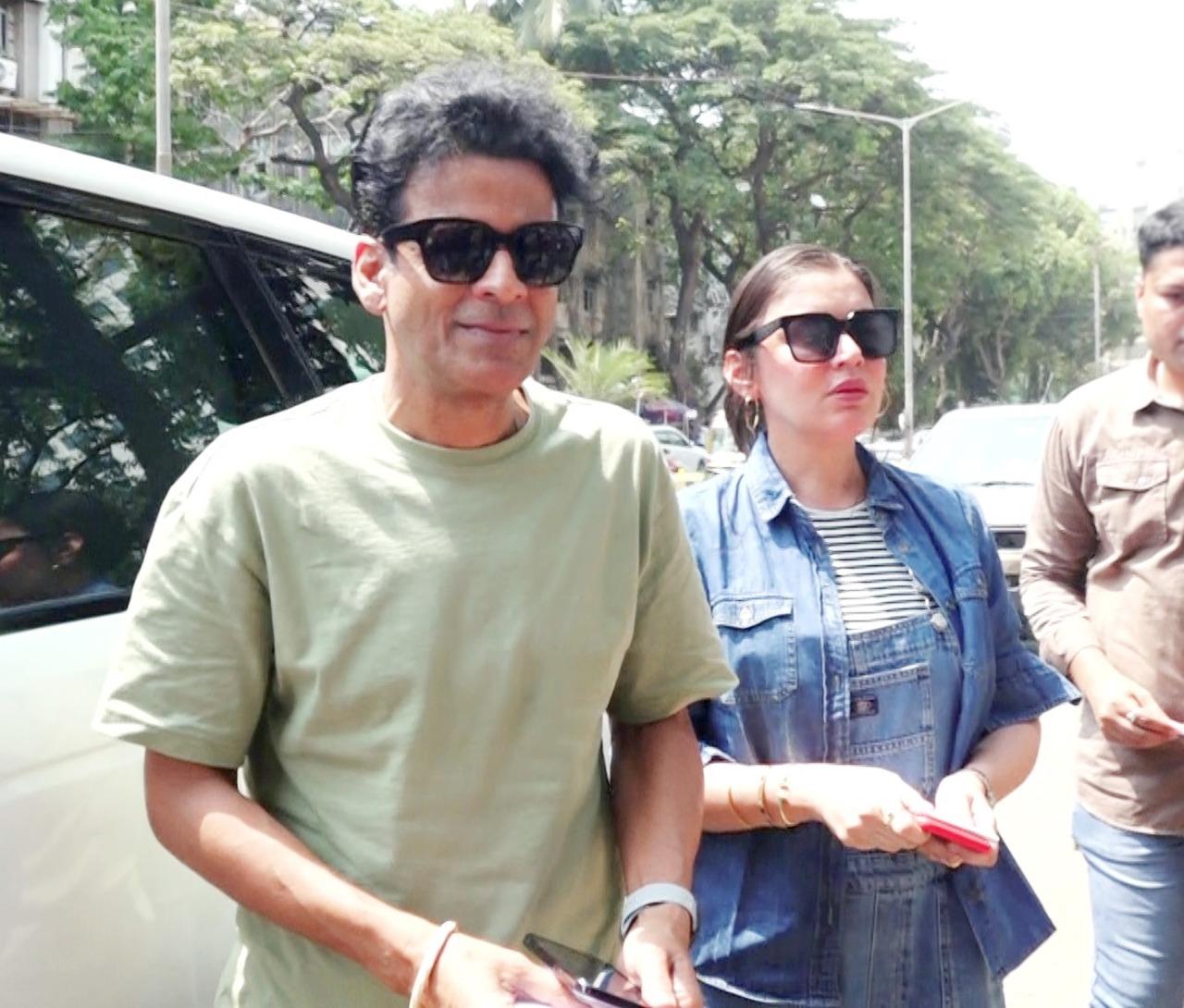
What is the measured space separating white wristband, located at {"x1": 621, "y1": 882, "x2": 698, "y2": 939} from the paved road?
8.66 feet

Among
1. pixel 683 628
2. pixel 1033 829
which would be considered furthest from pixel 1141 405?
pixel 1033 829

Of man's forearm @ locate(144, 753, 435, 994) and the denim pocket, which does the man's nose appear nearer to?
man's forearm @ locate(144, 753, 435, 994)

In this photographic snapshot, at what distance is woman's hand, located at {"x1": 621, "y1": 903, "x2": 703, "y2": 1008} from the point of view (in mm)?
1646

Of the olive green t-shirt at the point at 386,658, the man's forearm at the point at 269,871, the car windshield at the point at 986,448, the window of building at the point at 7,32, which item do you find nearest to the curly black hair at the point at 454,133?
the olive green t-shirt at the point at 386,658

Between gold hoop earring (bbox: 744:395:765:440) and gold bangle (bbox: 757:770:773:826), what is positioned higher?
gold hoop earring (bbox: 744:395:765:440)

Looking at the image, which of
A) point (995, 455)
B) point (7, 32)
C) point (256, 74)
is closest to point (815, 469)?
point (995, 455)

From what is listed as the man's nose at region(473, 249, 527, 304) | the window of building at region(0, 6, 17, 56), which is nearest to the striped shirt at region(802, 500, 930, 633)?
the man's nose at region(473, 249, 527, 304)

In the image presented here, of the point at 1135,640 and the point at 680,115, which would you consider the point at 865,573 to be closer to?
the point at 1135,640

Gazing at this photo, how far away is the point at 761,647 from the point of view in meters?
2.26

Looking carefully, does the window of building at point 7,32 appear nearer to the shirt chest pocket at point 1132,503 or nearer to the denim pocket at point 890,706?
the shirt chest pocket at point 1132,503

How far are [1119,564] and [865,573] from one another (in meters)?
0.94

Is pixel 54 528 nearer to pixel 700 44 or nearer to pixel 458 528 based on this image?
pixel 458 528

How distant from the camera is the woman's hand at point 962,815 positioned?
2.06 metres

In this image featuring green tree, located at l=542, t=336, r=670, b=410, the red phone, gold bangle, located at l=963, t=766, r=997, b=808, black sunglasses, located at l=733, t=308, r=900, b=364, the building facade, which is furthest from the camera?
the building facade
